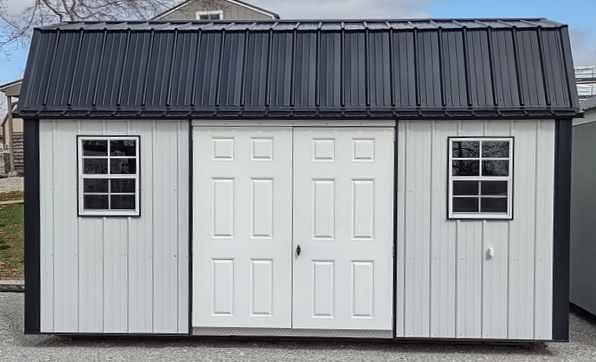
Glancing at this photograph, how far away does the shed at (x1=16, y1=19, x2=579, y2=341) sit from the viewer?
5.58 m

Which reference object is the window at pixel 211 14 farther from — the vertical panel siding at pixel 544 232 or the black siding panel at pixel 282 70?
the vertical panel siding at pixel 544 232

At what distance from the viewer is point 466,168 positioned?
5.60 m

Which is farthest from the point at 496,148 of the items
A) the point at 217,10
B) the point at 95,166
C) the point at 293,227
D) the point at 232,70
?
the point at 217,10

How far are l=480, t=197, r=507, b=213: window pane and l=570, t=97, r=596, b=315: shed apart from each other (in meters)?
1.76

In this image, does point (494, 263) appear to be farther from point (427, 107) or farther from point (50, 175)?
point (50, 175)

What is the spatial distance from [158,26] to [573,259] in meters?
5.80

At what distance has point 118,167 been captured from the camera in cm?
576

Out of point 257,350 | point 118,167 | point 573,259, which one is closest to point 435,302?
point 257,350

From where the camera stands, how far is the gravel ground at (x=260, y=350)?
550 centimetres

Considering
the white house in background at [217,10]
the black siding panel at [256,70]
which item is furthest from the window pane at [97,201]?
the white house in background at [217,10]

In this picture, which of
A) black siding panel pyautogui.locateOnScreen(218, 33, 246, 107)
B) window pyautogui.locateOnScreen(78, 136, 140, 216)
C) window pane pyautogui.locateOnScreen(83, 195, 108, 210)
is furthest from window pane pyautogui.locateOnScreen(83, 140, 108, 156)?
black siding panel pyautogui.locateOnScreen(218, 33, 246, 107)

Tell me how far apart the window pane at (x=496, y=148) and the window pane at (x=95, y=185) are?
12.5 feet

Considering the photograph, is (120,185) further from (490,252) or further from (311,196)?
(490,252)

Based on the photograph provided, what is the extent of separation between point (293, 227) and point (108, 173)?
1942 millimetres
